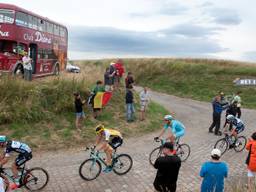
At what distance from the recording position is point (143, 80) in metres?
39.4

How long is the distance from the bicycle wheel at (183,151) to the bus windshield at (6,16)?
35.5 ft

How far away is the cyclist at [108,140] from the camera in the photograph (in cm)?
949

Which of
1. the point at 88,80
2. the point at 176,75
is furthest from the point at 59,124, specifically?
the point at 176,75

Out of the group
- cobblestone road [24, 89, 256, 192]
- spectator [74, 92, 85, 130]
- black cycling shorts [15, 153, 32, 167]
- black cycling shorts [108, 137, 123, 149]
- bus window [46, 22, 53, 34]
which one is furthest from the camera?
bus window [46, 22, 53, 34]

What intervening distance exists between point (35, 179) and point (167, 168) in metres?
4.10

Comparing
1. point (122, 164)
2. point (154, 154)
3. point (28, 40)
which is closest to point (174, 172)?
point (122, 164)

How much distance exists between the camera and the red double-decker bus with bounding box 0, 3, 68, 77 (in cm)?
1678

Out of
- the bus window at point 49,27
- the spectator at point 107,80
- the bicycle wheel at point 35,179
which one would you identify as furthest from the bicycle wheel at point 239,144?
the bus window at point 49,27

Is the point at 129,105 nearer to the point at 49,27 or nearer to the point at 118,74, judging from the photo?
the point at 118,74

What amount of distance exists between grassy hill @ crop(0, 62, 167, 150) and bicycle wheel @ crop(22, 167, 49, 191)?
12.6ft

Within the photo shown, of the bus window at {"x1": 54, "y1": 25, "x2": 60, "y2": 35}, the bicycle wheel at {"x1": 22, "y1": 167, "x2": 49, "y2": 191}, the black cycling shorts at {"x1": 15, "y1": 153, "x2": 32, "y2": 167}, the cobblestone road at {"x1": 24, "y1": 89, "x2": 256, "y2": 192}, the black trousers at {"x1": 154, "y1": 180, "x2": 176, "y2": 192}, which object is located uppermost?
the bus window at {"x1": 54, "y1": 25, "x2": 60, "y2": 35}

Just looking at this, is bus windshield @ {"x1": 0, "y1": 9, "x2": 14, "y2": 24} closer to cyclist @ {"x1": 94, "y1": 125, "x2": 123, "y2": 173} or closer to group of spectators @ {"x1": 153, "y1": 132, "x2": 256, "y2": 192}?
cyclist @ {"x1": 94, "y1": 125, "x2": 123, "y2": 173}

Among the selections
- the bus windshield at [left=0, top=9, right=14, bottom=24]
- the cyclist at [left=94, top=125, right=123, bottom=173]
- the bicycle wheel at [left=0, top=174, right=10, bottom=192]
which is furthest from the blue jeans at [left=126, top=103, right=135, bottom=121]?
the bicycle wheel at [left=0, top=174, right=10, bottom=192]

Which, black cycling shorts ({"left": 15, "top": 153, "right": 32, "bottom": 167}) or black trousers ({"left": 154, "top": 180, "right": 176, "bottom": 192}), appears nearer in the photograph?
black trousers ({"left": 154, "top": 180, "right": 176, "bottom": 192})
